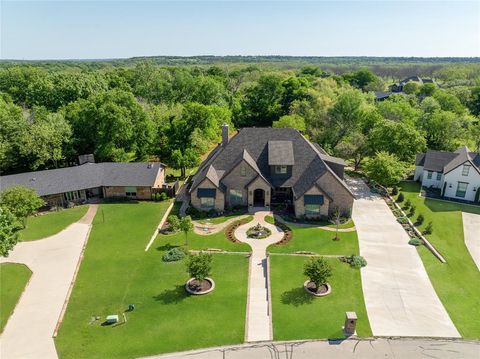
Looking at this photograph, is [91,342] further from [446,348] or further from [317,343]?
[446,348]

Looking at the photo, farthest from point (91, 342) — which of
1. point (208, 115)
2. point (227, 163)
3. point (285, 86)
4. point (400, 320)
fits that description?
point (285, 86)

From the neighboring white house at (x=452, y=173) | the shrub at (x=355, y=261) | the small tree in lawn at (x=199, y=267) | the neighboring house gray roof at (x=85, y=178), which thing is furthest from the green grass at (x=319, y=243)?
the neighboring house gray roof at (x=85, y=178)

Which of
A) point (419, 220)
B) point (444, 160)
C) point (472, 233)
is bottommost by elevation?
point (472, 233)

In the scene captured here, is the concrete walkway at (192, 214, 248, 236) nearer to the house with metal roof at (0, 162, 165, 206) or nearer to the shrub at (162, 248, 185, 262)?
the shrub at (162, 248, 185, 262)

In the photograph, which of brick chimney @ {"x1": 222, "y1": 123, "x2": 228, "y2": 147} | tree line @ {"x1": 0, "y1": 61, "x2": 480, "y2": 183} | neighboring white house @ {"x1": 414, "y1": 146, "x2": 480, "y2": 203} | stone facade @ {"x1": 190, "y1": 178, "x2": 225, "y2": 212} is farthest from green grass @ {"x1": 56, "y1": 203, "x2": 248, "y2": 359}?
neighboring white house @ {"x1": 414, "y1": 146, "x2": 480, "y2": 203}

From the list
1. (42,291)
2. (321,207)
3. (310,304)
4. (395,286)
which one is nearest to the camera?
(310,304)

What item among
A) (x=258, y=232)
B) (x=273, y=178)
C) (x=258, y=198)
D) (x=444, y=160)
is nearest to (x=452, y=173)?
(x=444, y=160)

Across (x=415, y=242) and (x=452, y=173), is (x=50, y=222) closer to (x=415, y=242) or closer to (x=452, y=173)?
(x=415, y=242)
